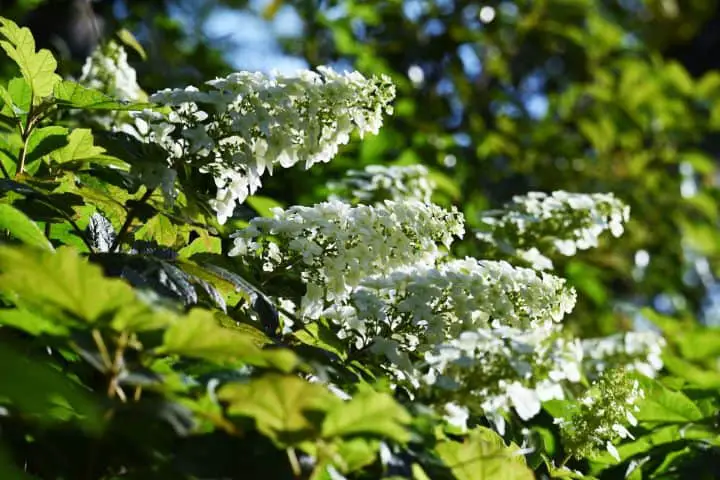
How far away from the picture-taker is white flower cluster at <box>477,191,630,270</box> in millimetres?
1827

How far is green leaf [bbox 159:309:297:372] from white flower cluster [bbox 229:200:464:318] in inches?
19.7

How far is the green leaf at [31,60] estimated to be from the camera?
1450mm

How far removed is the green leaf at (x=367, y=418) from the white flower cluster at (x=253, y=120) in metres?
0.58

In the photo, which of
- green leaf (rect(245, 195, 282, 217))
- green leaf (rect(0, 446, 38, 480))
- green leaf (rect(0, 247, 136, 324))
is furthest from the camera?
green leaf (rect(245, 195, 282, 217))

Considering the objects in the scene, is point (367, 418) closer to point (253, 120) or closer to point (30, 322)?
point (30, 322)

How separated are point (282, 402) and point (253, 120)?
1.92ft

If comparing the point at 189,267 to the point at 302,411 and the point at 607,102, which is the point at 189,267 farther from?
the point at 607,102

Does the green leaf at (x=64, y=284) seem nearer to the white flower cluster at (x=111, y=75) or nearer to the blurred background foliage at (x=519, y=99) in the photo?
the white flower cluster at (x=111, y=75)

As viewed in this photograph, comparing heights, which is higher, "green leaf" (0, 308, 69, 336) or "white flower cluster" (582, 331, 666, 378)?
"green leaf" (0, 308, 69, 336)

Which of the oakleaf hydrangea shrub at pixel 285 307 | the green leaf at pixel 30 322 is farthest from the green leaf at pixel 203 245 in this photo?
the green leaf at pixel 30 322

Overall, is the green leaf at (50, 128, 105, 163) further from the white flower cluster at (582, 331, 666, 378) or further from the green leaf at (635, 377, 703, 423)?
the green leaf at (635, 377, 703, 423)

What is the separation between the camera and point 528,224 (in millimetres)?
1916

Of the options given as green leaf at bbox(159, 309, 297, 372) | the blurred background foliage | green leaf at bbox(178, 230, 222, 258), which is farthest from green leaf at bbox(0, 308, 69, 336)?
the blurred background foliage

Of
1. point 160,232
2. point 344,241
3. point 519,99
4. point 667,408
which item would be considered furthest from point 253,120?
point 519,99
